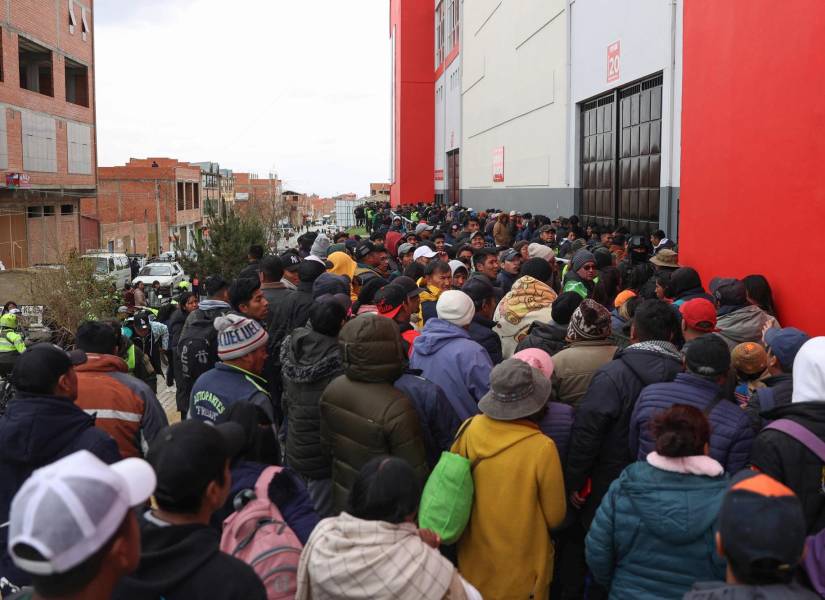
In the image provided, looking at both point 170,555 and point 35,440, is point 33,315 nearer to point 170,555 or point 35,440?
point 35,440

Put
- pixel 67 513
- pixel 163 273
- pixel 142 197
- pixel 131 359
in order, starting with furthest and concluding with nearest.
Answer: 1. pixel 142 197
2. pixel 163 273
3. pixel 131 359
4. pixel 67 513

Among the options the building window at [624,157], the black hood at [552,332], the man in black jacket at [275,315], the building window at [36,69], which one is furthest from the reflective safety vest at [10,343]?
the building window at [36,69]

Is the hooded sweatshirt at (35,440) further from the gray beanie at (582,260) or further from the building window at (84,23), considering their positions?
the building window at (84,23)

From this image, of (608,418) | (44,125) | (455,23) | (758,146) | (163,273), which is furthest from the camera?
(455,23)

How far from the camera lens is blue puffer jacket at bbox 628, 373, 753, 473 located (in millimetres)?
3877

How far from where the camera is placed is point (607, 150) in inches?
682

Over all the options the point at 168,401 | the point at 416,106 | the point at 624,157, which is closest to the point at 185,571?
the point at 168,401

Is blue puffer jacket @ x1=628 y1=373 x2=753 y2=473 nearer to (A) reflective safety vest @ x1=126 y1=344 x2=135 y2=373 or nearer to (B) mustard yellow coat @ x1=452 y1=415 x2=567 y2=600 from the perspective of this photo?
(B) mustard yellow coat @ x1=452 y1=415 x2=567 y2=600

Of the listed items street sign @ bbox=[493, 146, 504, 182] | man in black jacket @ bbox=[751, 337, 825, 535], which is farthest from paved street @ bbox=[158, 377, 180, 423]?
street sign @ bbox=[493, 146, 504, 182]

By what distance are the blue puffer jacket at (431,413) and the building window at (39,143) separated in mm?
37013

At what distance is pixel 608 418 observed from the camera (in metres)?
4.26

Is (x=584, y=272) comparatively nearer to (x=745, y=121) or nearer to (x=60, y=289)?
(x=745, y=121)

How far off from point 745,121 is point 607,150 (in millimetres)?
9357

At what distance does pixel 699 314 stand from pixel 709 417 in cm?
137
